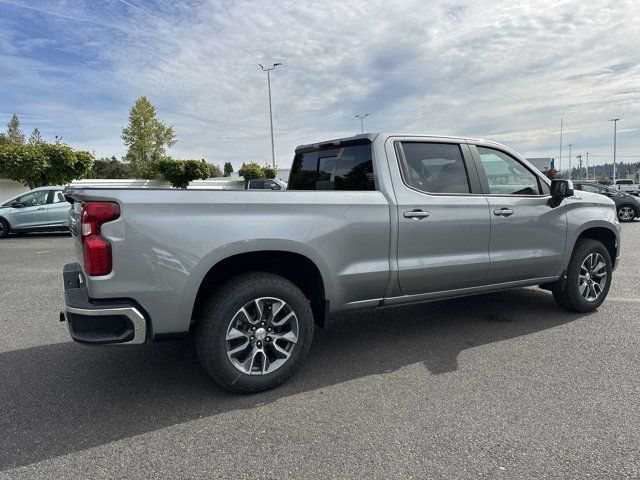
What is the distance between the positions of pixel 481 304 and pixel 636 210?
49.1 feet

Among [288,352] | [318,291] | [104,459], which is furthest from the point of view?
→ [318,291]

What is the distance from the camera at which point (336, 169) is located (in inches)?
165

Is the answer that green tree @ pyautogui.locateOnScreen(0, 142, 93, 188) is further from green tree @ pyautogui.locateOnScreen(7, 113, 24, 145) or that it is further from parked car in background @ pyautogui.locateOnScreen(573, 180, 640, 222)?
green tree @ pyautogui.locateOnScreen(7, 113, 24, 145)

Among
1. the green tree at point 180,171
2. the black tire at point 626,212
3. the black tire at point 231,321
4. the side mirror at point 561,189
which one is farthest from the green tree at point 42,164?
the black tire at point 626,212

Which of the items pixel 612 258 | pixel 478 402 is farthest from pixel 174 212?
pixel 612 258

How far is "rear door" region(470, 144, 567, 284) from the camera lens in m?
4.23

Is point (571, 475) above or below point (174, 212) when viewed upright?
below

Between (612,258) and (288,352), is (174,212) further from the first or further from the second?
(612,258)

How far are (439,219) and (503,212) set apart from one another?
2.64 ft

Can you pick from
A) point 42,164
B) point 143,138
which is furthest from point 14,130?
Result: point 42,164

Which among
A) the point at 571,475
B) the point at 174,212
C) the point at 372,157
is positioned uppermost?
the point at 372,157

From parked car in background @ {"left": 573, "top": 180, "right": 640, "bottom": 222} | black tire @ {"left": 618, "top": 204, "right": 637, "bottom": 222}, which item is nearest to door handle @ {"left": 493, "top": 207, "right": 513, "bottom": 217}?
parked car in background @ {"left": 573, "top": 180, "right": 640, "bottom": 222}

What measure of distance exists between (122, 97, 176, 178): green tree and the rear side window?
52.5m

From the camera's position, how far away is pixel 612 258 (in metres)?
5.24
